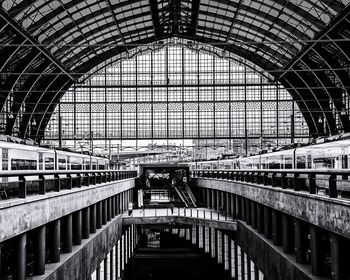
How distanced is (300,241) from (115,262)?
21872mm

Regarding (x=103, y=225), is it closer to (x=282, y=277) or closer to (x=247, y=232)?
(x=247, y=232)

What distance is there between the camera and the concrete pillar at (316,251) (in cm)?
1325

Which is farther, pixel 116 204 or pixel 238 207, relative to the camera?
pixel 116 204

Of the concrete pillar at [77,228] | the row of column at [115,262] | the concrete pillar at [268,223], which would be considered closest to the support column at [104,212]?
the row of column at [115,262]

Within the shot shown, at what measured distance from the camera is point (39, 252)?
45.6 feet

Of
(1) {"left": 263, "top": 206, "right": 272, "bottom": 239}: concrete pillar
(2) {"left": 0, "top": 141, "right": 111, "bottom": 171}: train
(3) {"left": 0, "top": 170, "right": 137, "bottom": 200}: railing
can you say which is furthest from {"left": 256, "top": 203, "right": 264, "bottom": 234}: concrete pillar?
(2) {"left": 0, "top": 141, "right": 111, "bottom": 171}: train

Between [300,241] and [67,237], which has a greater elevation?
[300,241]

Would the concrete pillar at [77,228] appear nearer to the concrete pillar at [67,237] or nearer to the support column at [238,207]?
the concrete pillar at [67,237]

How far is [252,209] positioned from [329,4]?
84.4ft

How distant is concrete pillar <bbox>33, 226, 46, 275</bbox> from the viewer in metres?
13.8

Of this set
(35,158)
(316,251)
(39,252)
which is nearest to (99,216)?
(35,158)

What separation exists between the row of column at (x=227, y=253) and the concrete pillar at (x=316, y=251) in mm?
11068

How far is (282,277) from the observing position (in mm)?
16578

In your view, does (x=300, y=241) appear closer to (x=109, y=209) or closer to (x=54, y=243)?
(x=54, y=243)
